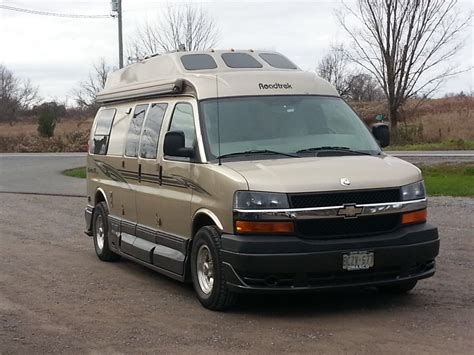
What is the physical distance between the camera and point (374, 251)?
6688 mm

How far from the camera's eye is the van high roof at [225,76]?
800 cm

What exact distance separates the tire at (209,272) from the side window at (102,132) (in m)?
3.57

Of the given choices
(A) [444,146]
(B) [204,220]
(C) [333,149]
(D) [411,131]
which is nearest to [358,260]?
(C) [333,149]

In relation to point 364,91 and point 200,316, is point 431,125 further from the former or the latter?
point 200,316

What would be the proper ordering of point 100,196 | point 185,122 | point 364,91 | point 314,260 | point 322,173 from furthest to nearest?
point 364,91, point 100,196, point 185,122, point 322,173, point 314,260

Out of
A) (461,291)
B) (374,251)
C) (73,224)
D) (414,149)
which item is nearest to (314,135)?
(374,251)

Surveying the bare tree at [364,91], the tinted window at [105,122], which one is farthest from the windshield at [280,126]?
the bare tree at [364,91]

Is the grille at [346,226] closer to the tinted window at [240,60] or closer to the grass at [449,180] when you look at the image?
the tinted window at [240,60]

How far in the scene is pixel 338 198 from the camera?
6.63 m

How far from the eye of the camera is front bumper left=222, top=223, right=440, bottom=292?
6504 mm

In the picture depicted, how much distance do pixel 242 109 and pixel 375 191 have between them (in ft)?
5.86

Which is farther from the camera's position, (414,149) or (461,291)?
(414,149)

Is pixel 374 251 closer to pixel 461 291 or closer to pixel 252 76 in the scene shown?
pixel 461 291

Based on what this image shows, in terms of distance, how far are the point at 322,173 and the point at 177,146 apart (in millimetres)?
1610
